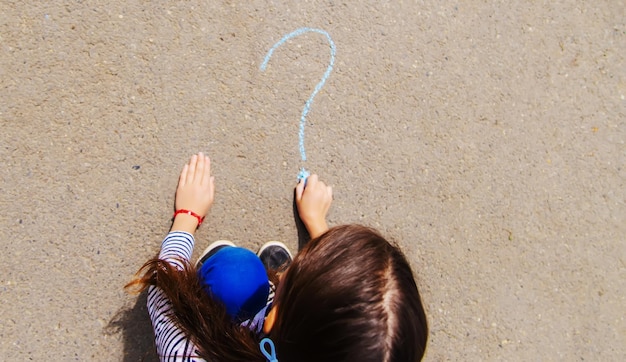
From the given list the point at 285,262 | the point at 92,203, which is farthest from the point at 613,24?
the point at 92,203

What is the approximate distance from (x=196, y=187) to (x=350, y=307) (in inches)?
38.2

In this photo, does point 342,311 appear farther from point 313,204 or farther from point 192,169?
point 192,169

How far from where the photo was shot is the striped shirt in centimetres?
167

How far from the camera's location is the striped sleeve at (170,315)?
1.67m

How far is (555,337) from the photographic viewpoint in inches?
92.4

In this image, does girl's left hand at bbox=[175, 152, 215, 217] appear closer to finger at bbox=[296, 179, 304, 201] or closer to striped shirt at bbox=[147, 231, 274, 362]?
striped shirt at bbox=[147, 231, 274, 362]

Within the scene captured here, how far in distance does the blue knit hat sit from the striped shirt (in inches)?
2.2

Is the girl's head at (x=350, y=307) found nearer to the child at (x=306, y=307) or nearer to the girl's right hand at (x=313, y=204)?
the child at (x=306, y=307)

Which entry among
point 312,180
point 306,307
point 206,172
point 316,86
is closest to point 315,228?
point 312,180

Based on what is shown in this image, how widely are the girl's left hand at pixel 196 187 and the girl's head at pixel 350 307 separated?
70 centimetres

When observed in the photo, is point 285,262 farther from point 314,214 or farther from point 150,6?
point 150,6

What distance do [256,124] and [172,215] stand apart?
1.70ft

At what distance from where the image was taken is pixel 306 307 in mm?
1365

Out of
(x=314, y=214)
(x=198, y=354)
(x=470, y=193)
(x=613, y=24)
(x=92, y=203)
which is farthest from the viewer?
(x=613, y=24)
